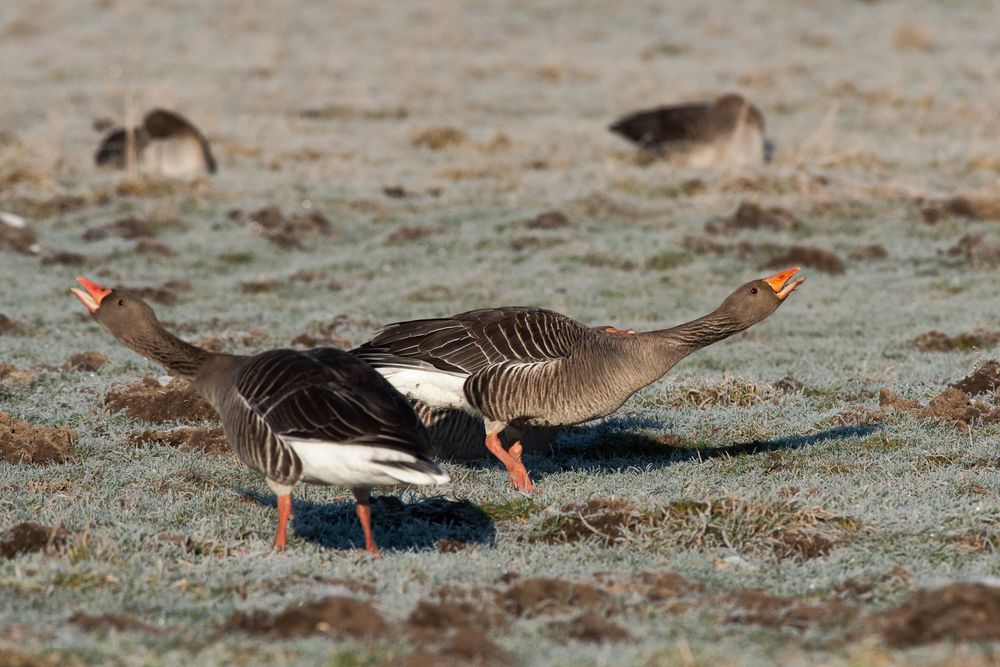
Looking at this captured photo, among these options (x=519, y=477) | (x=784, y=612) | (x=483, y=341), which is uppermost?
(x=483, y=341)

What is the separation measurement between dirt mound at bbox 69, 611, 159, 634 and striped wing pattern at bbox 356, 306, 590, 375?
12.3ft

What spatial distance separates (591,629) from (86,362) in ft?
32.3

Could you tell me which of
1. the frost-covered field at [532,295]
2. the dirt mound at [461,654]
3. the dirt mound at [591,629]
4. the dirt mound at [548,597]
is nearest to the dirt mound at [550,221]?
the frost-covered field at [532,295]

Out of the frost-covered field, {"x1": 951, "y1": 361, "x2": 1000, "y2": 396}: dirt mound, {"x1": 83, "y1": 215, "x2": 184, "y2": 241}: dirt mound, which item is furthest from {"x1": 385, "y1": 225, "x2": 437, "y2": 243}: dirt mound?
{"x1": 951, "y1": 361, "x2": 1000, "y2": 396}: dirt mound

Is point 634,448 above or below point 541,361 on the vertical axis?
below

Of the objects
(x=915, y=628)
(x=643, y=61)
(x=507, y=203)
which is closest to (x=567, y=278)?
(x=507, y=203)

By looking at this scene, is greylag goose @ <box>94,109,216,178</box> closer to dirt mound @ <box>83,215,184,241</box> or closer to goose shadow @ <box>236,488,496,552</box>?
dirt mound @ <box>83,215,184,241</box>

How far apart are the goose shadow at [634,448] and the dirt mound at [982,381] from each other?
160cm

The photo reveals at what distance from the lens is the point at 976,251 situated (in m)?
20.8

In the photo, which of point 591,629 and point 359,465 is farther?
point 359,465

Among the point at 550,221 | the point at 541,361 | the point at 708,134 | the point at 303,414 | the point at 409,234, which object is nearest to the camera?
the point at 303,414

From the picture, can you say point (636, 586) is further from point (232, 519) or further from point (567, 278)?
point (567, 278)

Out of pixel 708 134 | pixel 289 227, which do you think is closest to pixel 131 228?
pixel 289 227

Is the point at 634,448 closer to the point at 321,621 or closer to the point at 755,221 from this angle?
the point at 321,621
